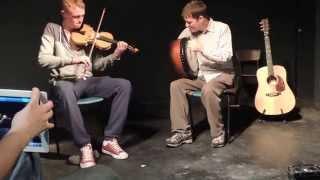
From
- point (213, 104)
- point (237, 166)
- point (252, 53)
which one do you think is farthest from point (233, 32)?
point (237, 166)

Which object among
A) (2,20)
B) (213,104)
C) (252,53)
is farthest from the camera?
(252,53)

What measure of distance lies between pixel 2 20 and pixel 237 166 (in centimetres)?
244

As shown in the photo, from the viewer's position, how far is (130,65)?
17.4ft

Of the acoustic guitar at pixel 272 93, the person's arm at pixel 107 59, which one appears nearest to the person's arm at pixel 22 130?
the person's arm at pixel 107 59

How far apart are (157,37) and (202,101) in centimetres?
130

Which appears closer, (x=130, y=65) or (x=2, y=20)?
(x=2, y=20)

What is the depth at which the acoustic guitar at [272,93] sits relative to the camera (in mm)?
4730

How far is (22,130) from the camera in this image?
4.45 ft

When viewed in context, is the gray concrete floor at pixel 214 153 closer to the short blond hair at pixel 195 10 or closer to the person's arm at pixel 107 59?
the person's arm at pixel 107 59

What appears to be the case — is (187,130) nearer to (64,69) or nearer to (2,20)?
(64,69)

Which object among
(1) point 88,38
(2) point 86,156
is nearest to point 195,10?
(1) point 88,38

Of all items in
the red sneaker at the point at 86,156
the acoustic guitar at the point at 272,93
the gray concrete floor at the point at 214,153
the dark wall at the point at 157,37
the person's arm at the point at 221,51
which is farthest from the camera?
the dark wall at the point at 157,37

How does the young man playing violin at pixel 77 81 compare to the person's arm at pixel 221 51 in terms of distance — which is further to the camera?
the person's arm at pixel 221 51

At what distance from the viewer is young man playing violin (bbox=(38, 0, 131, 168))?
3.87m
